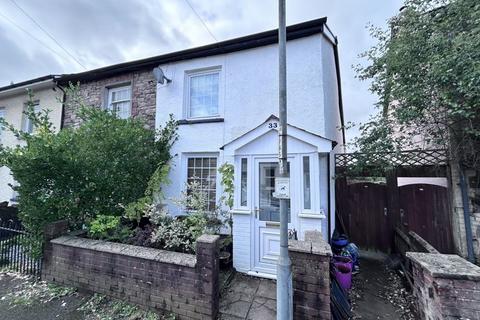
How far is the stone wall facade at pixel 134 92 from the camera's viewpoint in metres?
7.59

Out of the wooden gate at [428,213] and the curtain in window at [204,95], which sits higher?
the curtain in window at [204,95]

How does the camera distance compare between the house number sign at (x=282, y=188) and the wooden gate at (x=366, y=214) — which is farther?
the wooden gate at (x=366, y=214)

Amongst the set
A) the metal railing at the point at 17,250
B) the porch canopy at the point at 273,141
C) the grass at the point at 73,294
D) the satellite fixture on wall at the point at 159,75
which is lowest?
the grass at the point at 73,294

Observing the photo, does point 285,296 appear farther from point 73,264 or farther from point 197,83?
point 197,83

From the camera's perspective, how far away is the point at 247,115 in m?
6.18

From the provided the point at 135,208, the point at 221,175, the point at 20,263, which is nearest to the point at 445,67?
the point at 221,175

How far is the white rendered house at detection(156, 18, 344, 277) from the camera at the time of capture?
475 centimetres

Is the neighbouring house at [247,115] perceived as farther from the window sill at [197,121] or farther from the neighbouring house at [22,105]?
the neighbouring house at [22,105]

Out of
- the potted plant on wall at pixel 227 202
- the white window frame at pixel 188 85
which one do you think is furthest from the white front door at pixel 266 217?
the white window frame at pixel 188 85

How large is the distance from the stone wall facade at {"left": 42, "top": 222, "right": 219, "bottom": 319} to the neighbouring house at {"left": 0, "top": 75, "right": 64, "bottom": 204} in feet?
23.3

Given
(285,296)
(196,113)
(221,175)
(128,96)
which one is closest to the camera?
(285,296)

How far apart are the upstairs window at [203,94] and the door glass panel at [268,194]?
2.73 metres

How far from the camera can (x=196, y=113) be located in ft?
Result: 23.1

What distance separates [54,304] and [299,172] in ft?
17.3
